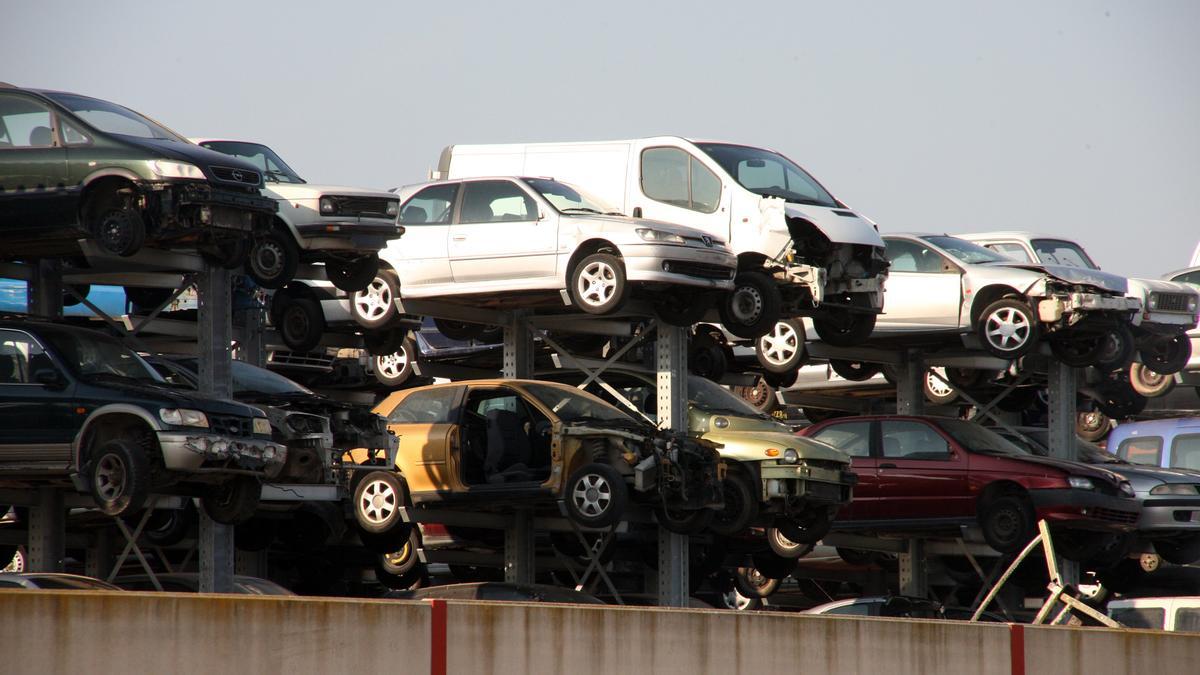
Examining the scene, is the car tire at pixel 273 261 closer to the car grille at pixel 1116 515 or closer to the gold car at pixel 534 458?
the gold car at pixel 534 458

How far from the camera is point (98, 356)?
1423 centimetres

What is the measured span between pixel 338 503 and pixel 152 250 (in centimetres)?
348

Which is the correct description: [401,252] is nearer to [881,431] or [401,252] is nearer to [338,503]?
[338,503]

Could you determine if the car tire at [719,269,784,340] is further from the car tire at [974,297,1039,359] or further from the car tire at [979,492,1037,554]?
the car tire at [974,297,1039,359]

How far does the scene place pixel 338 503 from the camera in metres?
17.3

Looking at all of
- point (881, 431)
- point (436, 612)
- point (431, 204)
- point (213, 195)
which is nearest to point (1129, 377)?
point (881, 431)

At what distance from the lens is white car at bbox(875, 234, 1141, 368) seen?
19734mm

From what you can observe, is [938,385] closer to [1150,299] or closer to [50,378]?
[1150,299]

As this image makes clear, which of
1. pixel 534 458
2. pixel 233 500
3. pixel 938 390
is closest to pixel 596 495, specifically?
pixel 534 458

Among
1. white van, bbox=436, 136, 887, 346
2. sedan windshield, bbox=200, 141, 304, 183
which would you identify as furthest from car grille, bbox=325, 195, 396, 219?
white van, bbox=436, 136, 887, 346

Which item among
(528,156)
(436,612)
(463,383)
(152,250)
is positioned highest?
(528,156)

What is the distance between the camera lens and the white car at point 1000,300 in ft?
64.7

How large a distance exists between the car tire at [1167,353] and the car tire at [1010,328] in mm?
3346

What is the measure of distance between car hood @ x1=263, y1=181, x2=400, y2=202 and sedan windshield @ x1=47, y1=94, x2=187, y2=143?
2195mm
